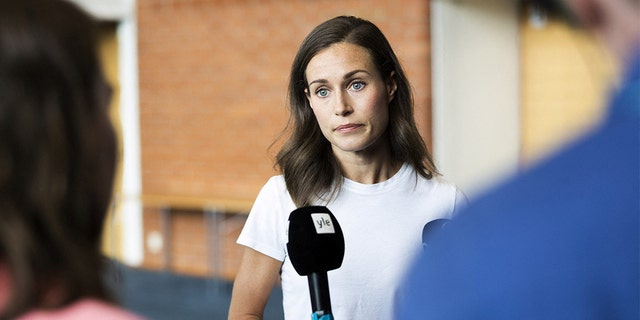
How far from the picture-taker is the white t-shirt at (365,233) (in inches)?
72.9

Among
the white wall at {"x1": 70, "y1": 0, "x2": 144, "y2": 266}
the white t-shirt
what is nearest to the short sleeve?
the white t-shirt

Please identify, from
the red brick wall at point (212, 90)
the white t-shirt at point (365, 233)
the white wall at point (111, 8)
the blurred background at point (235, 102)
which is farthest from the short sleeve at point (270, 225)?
the white wall at point (111, 8)

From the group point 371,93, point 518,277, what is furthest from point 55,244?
point 371,93

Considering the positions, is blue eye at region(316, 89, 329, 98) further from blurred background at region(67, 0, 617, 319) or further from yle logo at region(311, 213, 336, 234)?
blurred background at region(67, 0, 617, 319)

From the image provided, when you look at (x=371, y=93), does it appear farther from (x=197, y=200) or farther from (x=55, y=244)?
(x=197, y=200)

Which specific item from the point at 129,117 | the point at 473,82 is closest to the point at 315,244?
the point at 473,82

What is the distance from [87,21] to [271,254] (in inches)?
38.6

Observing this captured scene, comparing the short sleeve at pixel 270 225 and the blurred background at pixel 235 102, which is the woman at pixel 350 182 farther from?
the blurred background at pixel 235 102

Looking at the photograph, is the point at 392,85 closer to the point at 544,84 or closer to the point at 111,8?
the point at 544,84

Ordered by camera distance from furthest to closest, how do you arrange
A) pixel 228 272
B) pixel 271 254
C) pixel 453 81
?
pixel 228 272, pixel 453 81, pixel 271 254

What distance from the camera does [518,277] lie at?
0.66 meters

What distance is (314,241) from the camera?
5.57ft

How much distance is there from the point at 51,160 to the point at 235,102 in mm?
5783

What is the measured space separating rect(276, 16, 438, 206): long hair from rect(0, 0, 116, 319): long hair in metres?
0.96
